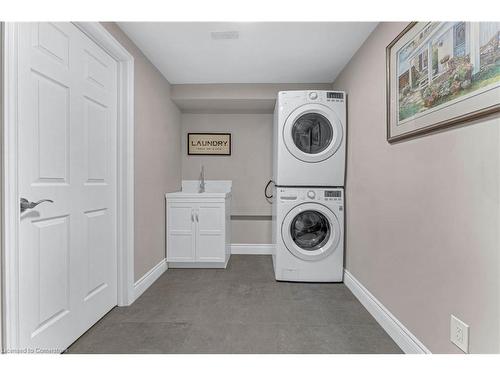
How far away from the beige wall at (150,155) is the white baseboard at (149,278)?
47mm

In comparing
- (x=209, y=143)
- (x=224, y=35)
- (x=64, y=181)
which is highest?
(x=224, y=35)

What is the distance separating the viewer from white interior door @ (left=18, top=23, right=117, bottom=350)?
4.29ft

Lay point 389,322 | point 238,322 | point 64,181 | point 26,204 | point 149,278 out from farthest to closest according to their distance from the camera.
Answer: point 149,278
point 238,322
point 389,322
point 64,181
point 26,204

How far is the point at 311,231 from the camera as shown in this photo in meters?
2.83

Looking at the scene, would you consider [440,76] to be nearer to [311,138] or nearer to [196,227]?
[311,138]

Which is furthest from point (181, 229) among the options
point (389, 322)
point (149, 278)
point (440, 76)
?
point (440, 76)

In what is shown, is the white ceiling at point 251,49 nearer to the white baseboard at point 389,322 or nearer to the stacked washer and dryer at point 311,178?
the stacked washer and dryer at point 311,178

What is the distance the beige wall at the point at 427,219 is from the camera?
3.49ft

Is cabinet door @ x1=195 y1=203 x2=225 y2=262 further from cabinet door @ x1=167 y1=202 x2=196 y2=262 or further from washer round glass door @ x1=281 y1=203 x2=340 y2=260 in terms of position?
washer round glass door @ x1=281 y1=203 x2=340 y2=260

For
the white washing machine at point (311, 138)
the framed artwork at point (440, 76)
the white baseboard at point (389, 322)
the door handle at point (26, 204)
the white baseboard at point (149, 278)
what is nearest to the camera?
the framed artwork at point (440, 76)

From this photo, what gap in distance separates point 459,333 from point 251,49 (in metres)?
2.46

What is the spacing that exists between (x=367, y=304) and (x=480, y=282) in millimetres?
1207

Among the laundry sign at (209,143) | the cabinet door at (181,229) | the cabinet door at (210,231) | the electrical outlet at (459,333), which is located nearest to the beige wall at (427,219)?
the electrical outlet at (459,333)

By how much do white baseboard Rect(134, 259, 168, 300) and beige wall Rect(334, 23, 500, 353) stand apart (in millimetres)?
1990
